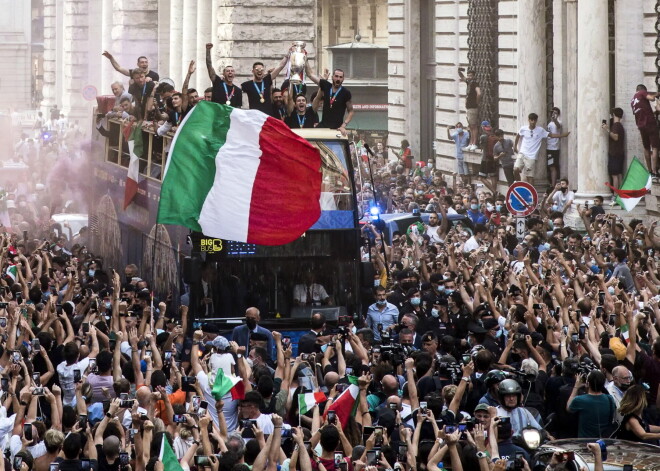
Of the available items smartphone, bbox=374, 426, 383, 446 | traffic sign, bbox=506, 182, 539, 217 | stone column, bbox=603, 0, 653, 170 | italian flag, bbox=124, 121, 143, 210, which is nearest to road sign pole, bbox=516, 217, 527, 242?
traffic sign, bbox=506, 182, 539, 217

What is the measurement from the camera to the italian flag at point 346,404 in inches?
529

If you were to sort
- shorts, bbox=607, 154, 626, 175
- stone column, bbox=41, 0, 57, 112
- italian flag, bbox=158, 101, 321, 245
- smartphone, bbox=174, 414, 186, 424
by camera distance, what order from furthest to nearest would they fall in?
stone column, bbox=41, 0, 57, 112 < shorts, bbox=607, 154, 626, 175 < italian flag, bbox=158, 101, 321, 245 < smartphone, bbox=174, 414, 186, 424

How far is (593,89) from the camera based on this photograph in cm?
2811

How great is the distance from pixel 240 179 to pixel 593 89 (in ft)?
36.8

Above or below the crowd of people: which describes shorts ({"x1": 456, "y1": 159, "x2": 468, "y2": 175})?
above

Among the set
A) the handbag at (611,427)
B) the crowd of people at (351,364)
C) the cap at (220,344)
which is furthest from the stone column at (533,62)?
the handbag at (611,427)

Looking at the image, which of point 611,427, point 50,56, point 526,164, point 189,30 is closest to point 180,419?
point 611,427

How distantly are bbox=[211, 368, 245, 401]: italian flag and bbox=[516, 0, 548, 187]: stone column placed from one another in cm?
1800

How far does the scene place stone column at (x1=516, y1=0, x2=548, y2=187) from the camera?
32.0m

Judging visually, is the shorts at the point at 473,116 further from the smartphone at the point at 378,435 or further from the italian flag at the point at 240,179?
the smartphone at the point at 378,435

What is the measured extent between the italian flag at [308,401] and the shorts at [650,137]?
14129 mm

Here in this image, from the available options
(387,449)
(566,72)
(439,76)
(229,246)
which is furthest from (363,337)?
(439,76)

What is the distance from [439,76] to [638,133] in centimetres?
1164

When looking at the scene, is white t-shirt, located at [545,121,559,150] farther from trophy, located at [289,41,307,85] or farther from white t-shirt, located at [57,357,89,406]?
white t-shirt, located at [57,357,89,406]
